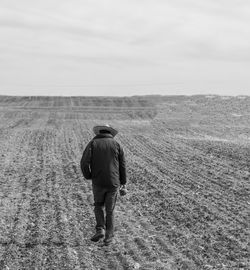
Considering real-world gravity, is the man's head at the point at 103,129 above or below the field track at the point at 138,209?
above

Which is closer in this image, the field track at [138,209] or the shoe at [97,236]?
the field track at [138,209]

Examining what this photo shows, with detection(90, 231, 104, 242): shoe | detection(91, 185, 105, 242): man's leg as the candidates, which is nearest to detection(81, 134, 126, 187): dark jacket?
detection(91, 185, 105, 242): man's leg

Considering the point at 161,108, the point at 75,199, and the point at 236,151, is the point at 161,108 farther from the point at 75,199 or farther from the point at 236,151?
the point at 75,199

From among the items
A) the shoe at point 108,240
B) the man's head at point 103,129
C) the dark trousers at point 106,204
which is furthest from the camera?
the man's head at point 103,129

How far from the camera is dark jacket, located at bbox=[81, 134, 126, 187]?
883cm

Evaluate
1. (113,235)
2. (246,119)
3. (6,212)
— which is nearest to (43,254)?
(113,235)

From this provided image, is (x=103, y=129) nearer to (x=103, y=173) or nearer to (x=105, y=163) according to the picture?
(x=105, y=163)

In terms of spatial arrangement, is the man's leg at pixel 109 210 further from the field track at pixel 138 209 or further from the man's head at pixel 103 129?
the man's head at pixel 103 129

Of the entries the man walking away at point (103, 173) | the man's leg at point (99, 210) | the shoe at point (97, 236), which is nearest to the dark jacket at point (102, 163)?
the man walking away at point (103, 173)

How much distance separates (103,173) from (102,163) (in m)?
0.15

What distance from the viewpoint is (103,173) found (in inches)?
348

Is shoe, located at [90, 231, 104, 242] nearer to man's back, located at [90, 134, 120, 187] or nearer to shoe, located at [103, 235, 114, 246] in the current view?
shoe, located at [103, 235, 114, 246]

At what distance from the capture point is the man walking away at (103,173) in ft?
29.0

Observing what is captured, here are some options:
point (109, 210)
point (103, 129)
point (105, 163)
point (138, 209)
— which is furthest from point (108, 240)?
point (138, 209)
